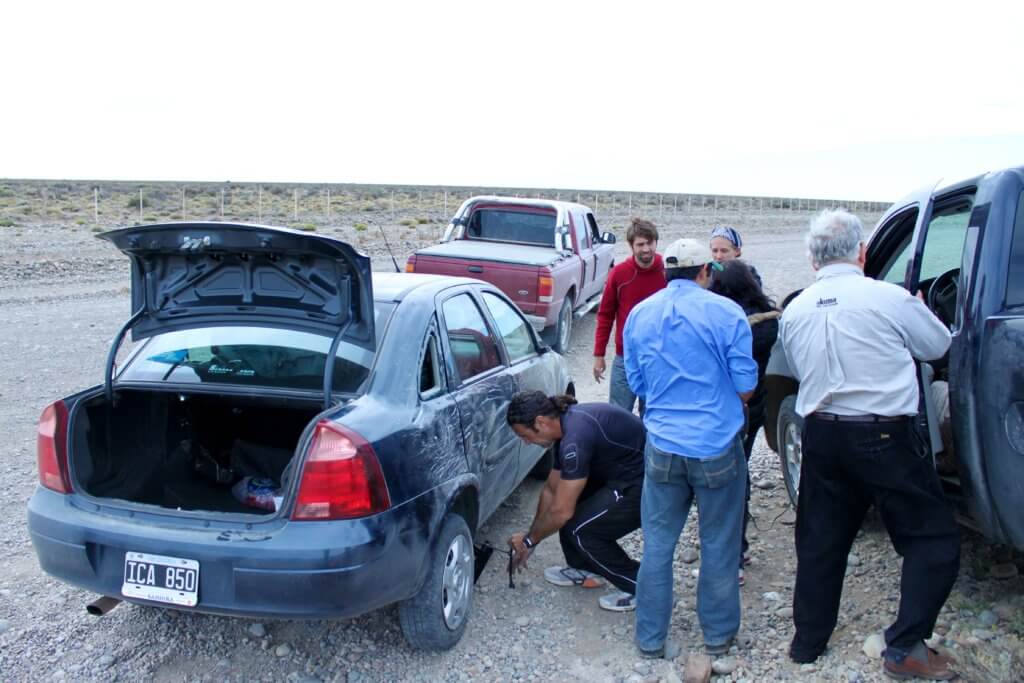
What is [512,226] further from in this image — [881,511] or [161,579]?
[161,579]

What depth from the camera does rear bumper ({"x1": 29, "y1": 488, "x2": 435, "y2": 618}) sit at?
3.18m

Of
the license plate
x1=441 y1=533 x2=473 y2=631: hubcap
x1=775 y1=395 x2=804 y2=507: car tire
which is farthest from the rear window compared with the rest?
the license plate

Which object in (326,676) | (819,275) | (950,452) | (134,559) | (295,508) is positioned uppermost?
(819,275)

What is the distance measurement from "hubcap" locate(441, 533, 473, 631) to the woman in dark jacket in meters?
1.43

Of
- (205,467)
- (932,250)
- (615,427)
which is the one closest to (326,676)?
(205,467)

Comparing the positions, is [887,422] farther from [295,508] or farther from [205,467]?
[205,467]

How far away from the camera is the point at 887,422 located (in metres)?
3.27

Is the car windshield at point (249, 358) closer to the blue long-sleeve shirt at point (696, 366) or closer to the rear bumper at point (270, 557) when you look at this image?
the rear bumper at point (270, 557)

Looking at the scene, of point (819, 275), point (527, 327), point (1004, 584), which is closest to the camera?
point (819, 275)

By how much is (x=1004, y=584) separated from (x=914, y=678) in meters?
1.09

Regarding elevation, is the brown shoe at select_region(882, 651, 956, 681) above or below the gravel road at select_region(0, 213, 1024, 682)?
above

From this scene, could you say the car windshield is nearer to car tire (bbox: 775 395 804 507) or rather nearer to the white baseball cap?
the white baseball cap

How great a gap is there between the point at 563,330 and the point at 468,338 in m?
6.09

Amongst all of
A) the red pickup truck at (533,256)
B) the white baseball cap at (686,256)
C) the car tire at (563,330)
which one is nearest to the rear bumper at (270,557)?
the white baseball cap at (686,256)
